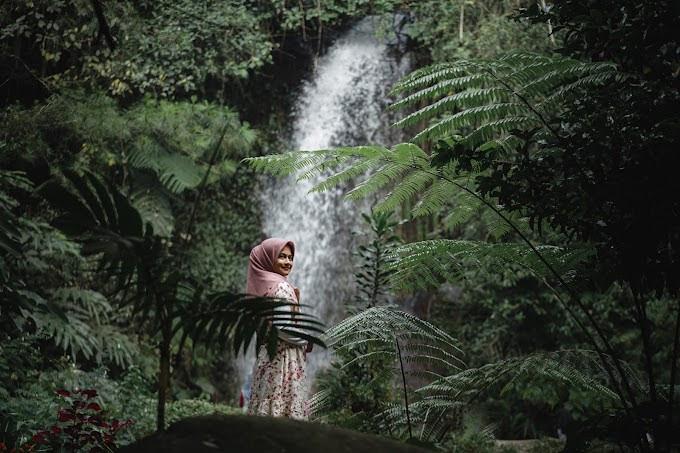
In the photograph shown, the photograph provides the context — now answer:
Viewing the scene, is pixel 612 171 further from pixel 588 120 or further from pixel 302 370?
pixel 302 370

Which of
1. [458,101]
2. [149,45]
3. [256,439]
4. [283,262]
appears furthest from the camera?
[149,45]

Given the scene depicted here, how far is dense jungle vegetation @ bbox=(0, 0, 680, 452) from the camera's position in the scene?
7.37ft

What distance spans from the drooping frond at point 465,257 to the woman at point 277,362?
38.4 inches

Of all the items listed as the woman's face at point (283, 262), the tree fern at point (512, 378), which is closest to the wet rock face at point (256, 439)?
the tree fern at point (512, 378)

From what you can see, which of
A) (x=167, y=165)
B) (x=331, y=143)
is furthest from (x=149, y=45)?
(x=331, y=143)

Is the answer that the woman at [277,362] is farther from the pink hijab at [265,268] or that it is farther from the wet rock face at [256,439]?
the wet rock face at [256,439]

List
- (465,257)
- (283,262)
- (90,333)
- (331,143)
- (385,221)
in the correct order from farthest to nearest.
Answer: (331,143) < (90,333) < (385,221) < (283,262) < (465,257)

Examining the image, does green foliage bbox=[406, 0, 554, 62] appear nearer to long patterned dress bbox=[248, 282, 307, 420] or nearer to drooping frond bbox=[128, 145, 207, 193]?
drooping frond bbox=[128, 145, 207, 193]

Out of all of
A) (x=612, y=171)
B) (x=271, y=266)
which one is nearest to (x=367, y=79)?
(x=271, y=266)

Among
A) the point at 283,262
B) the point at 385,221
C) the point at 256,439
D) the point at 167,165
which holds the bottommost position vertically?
the point at 256,439

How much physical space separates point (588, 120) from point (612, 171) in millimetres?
213

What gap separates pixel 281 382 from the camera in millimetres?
4074

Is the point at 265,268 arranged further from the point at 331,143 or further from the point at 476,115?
the point at 331,143

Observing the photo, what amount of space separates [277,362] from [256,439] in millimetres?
2580
